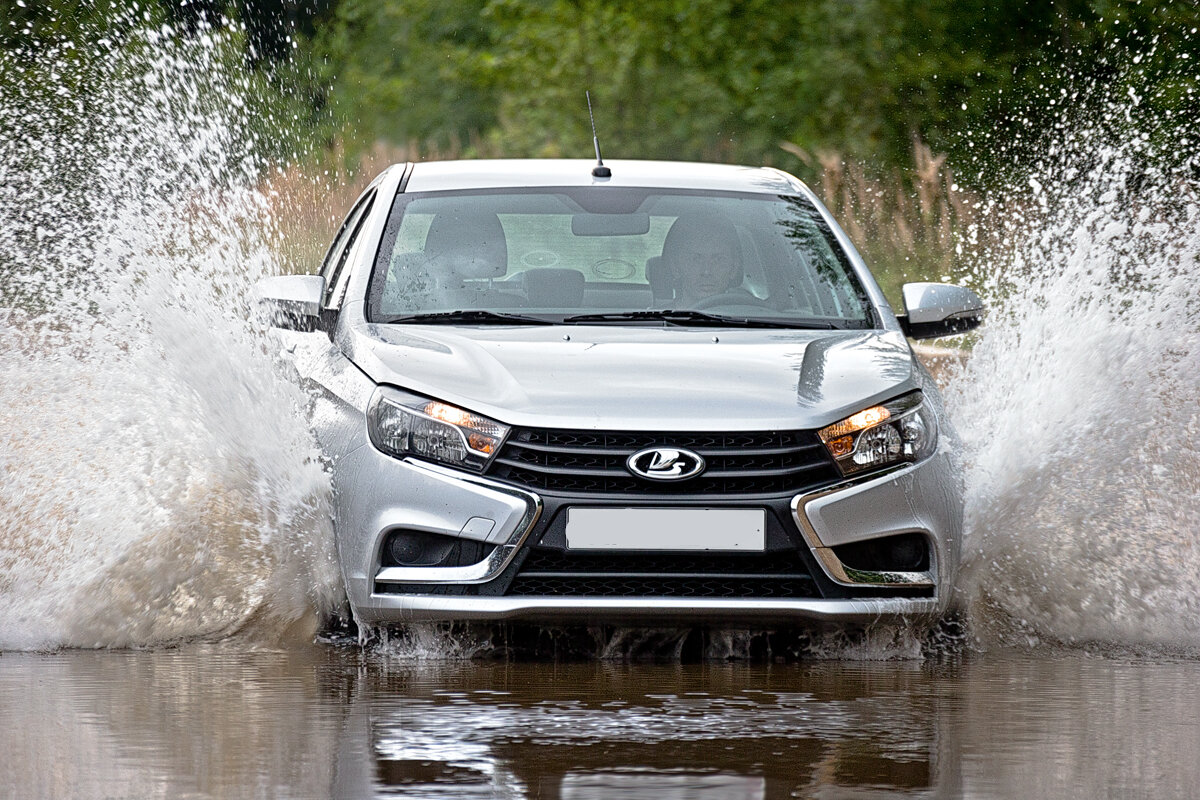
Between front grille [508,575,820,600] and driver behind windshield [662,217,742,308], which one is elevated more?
driver behind windshield [662,217,742,308]

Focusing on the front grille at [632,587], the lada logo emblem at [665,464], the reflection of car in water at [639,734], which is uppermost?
the lada logo emblem at [665,464]

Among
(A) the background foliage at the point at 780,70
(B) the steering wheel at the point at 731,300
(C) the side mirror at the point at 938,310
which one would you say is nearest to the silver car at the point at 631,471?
(B) the steering wheel at the point at 731,300

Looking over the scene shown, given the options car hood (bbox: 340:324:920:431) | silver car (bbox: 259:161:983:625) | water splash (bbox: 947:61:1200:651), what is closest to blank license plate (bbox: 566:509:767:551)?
silver car (bbox: 259:161:983:625)

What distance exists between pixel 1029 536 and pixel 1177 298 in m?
1.76

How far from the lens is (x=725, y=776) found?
432 centimetres

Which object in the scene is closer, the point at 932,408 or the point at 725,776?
the point at 725,776

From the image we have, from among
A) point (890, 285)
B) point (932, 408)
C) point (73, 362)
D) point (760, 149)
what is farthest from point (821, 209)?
point (760, 149)

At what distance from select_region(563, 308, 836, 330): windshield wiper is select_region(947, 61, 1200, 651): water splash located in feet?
2.39

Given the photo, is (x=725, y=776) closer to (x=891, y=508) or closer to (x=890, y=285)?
(x=891, y=508)

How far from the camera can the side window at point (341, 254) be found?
716cm

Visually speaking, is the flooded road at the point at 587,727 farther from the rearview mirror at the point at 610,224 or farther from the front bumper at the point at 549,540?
the rearview mirror at the point at 610,224

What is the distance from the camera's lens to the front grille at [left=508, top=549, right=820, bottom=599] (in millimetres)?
5664

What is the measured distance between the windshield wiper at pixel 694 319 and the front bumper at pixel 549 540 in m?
0.94

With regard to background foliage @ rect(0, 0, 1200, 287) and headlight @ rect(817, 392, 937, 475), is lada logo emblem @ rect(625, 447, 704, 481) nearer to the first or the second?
headlight @ rect(817, 392, 937, 475)
